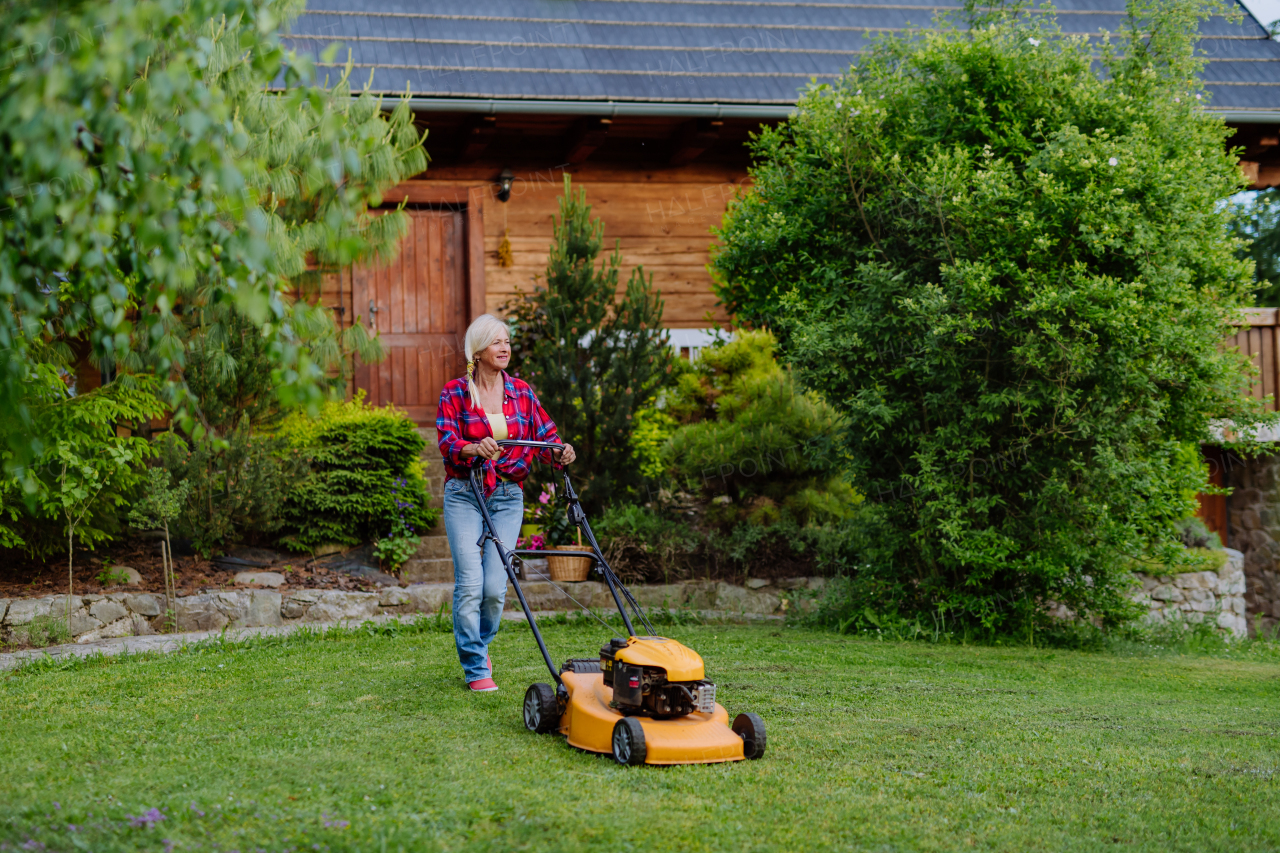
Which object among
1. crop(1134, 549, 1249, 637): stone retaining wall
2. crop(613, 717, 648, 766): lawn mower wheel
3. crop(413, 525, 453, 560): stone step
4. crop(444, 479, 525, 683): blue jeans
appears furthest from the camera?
crop(1134, 549, 1249, 637): stone retaining wall

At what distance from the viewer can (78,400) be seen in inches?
288

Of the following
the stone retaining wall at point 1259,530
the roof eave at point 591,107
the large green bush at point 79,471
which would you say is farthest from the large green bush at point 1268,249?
the large green bush at point 79,471

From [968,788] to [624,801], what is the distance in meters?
1.16

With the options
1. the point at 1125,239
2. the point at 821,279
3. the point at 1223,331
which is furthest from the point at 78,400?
the point at 1223,331

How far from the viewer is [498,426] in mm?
5055

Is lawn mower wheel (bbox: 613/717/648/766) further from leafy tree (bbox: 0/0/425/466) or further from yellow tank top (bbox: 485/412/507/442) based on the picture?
leafy tree (bbox: 0/0/425/466)

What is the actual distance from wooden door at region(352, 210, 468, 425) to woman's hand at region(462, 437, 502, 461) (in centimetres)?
617

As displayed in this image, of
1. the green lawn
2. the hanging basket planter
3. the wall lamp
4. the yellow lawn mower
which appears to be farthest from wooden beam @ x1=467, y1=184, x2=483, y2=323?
the yellow lawn mower

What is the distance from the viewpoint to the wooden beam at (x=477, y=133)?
10328mm

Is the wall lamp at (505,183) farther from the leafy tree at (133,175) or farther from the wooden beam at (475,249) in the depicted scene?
the leafy tree at (133,175)

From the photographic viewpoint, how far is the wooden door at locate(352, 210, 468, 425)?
10781 mm

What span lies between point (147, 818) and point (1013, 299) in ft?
18.6

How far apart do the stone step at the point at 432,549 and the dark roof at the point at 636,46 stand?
4081 mm

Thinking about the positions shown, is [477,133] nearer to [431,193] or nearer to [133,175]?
[431,193]
